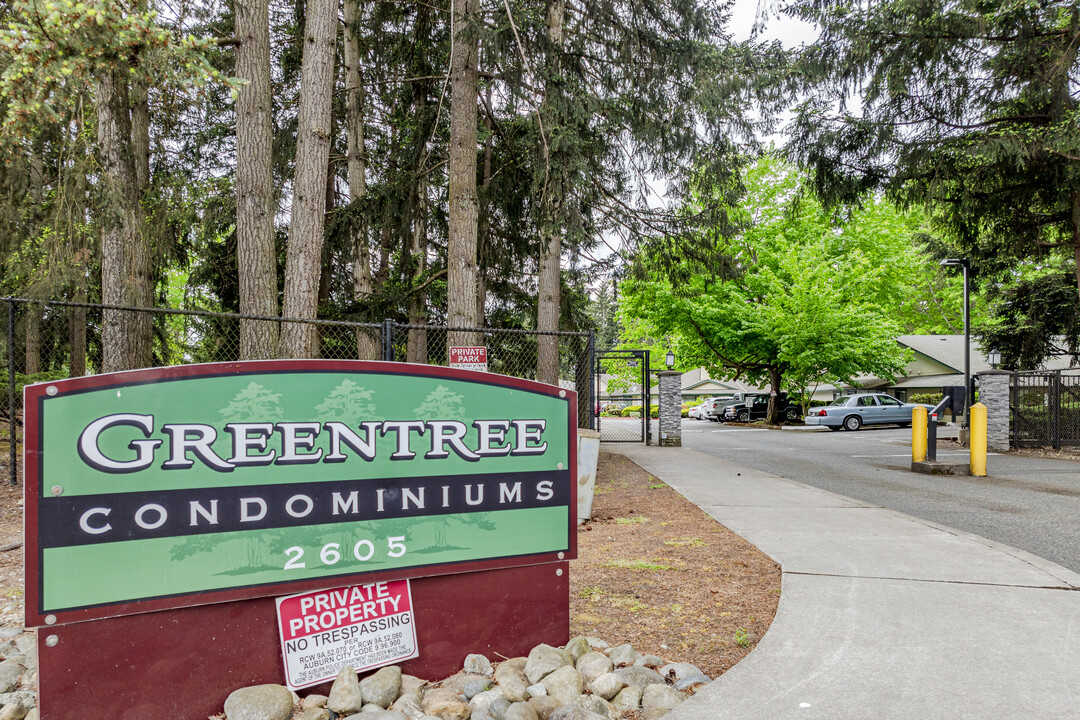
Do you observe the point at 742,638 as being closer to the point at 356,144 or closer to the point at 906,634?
the point at 906,634

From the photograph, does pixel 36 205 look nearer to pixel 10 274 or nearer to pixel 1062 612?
pixel 10 274

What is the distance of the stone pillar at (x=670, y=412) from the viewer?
16188 mm

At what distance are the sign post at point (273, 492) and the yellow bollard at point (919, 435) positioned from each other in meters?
11.0

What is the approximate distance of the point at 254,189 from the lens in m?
7.65

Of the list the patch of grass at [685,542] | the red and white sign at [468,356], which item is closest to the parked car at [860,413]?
the red and white sign at [468,356]

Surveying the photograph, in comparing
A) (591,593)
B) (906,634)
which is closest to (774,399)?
(591,593)

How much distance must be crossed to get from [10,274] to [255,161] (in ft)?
21.1

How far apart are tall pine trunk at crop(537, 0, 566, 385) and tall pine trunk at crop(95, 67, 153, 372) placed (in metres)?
5.56

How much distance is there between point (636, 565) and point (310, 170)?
5.79 meters

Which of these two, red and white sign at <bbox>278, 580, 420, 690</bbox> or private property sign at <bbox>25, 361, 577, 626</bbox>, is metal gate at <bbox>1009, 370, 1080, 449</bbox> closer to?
private property sign at <bbox>25, 361, 577, 626</bbox>

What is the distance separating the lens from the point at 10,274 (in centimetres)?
1086

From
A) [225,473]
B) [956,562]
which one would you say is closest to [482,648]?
[225,473]

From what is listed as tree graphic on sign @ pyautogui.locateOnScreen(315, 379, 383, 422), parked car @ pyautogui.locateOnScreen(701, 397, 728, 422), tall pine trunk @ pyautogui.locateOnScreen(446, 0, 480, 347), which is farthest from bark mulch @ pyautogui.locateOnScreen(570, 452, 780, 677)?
parked car @ pyautogui.locateOnScreen(701, 397, 728, 422)

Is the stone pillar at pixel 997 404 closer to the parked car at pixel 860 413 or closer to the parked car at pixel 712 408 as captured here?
the parked car at pixel 860 413
